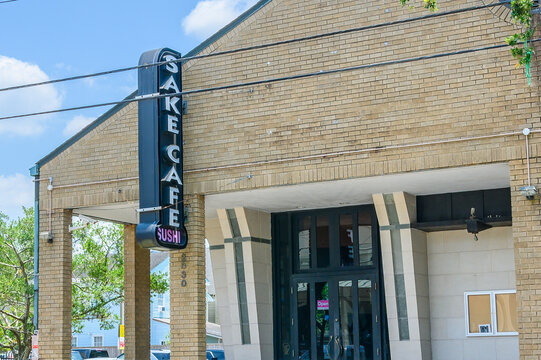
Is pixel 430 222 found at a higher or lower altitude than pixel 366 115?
lower

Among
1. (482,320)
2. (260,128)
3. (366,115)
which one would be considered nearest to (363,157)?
(366,115)

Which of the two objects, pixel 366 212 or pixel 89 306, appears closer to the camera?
pixel 366 212

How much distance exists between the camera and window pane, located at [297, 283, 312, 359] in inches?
828

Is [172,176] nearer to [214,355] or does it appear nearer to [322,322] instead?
[322,322]

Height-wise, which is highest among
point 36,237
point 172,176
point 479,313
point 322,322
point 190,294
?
point 172,176

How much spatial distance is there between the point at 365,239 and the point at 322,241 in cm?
116

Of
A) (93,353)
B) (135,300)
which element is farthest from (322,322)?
(93,353)

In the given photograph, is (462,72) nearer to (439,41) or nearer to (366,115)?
(439,41)

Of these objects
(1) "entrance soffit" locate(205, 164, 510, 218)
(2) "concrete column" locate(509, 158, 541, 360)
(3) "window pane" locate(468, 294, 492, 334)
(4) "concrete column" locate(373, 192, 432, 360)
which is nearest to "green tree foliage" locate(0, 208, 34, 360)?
(1) "entrance soffit" locate(205, 164, 510, 218)

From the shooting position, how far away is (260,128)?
56.3 ft

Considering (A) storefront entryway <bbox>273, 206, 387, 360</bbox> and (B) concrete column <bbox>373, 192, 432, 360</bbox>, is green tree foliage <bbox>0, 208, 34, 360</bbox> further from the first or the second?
(B) concrete column <bbox>373, 192, 432, 360</bbox>

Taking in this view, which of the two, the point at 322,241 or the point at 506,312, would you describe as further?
the point at 322,241

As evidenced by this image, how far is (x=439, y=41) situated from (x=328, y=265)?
7.18 metres

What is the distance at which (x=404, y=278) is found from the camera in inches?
745
